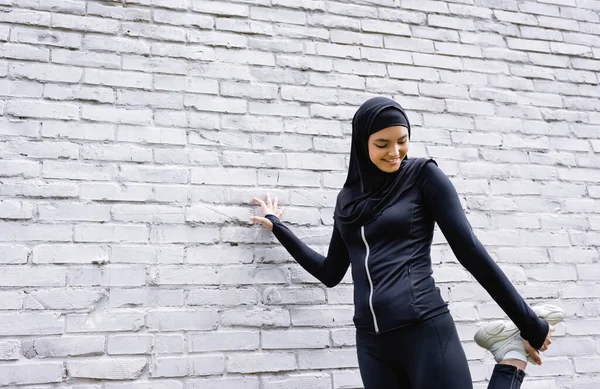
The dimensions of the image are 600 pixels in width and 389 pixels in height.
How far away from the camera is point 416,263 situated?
183cm

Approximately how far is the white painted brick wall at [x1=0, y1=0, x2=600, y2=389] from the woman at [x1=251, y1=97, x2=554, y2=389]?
58 cm

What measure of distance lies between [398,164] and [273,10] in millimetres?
1285

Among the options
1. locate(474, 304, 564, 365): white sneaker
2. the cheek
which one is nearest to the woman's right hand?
the cheek

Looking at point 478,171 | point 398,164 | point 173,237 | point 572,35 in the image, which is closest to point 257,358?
point 173,237

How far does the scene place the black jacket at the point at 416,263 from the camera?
1727 mm

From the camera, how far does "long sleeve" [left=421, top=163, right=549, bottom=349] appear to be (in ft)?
5.63

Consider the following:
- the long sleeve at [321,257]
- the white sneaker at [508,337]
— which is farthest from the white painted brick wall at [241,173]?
the white sneaker at [508,337]

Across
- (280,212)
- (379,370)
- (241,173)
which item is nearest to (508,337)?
(379,370)

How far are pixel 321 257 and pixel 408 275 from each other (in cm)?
51

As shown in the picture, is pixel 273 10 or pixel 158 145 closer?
pixel 158 145

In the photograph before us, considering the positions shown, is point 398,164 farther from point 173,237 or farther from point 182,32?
point 182,32

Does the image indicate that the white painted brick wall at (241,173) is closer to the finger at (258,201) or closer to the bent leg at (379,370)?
the finger at (258,201)

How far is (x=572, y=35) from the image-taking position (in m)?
3.22

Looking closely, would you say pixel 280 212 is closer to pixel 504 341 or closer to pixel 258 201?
pixel 258 201
